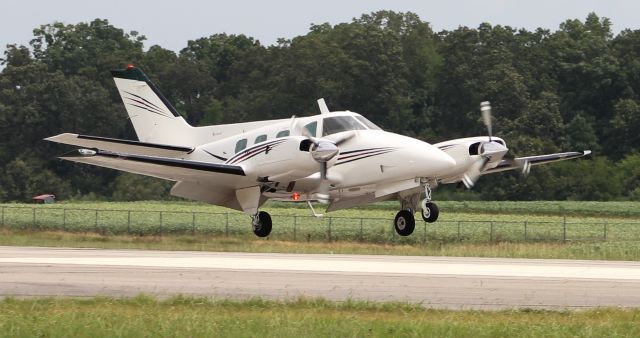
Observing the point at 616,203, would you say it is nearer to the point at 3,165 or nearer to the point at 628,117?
the point at 628,117

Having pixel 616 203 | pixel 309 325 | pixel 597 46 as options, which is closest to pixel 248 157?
pixel 309 325

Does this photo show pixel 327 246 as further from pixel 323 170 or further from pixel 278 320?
pixel 278 320

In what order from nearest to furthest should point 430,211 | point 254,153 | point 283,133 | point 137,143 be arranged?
point 430,211 → point 283,133 → point 254,153 → point 137,143

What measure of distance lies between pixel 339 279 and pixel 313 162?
469 inches

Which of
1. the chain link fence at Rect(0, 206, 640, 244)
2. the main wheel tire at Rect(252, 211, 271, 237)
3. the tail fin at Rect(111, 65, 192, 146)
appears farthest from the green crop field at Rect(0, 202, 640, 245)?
the main wheel tire at Rect(252, 211, 271, 237)

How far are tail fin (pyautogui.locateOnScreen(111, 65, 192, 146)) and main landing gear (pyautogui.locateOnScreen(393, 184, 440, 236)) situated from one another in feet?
30.1

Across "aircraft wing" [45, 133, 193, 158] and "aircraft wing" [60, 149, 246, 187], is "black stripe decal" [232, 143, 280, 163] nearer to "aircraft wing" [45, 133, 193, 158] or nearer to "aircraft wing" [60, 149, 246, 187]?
"aircraft wing" [60, 149, 246, 187]

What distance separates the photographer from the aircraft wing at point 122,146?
1425 inches

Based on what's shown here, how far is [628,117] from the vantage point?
282ft

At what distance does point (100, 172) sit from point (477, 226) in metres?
41.7

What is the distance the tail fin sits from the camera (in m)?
41.8

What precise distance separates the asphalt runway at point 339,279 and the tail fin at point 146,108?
13.0 m

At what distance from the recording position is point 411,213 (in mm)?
35531

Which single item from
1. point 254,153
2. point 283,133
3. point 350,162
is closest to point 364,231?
point 254,153
